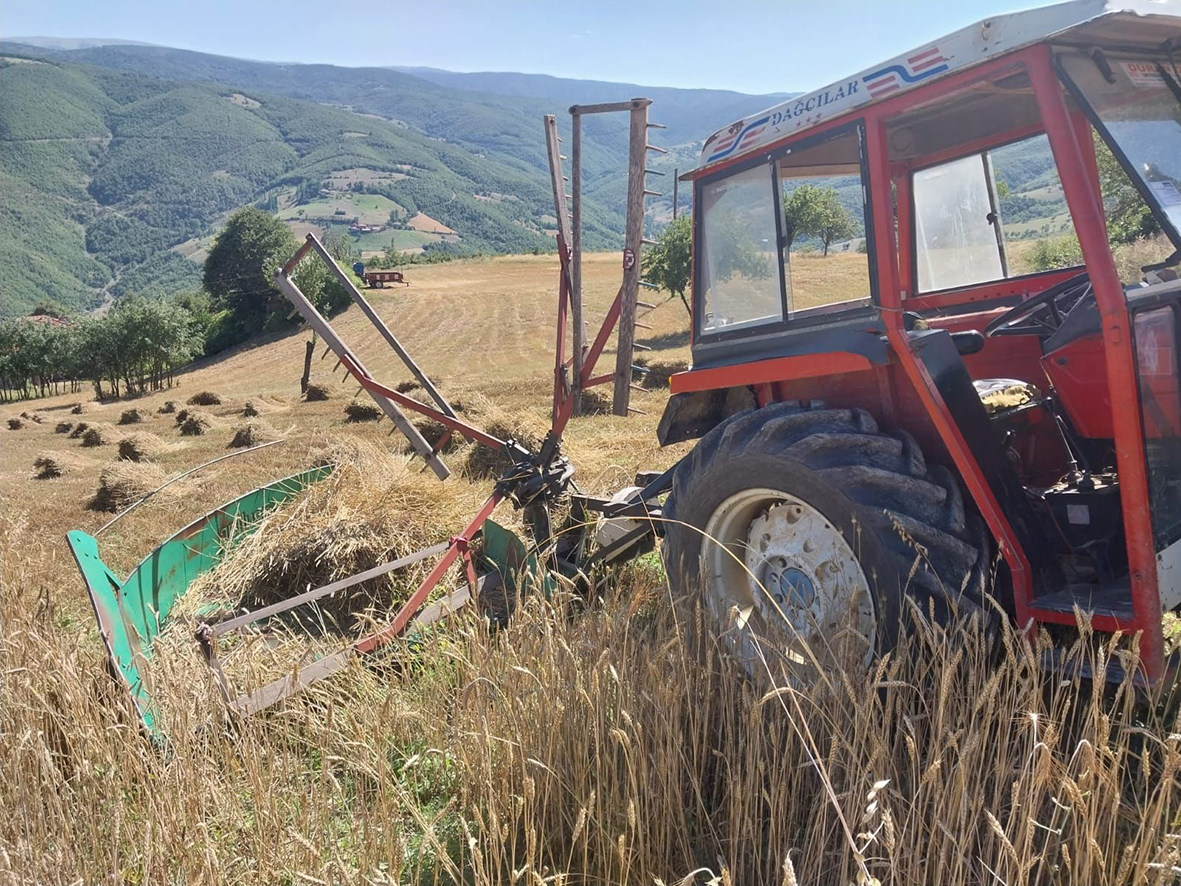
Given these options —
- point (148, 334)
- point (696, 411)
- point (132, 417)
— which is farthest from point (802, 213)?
point (148, 334)

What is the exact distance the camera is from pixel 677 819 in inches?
Answer: 89.7

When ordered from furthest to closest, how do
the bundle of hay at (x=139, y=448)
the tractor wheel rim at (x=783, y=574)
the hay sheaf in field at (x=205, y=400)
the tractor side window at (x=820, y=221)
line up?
the hay sheaf in field at (x=205, y=400) → the bundle of hay at (x=139, y=448) → the tractor side window at (x=820, y=221) → the tractor wheel rim at (x=783, y=574)

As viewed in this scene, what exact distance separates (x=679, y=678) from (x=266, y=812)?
118 cm

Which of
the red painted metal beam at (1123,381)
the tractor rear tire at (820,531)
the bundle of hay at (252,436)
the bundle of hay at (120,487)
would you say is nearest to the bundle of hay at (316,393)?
the bundle of hay at (252,436)

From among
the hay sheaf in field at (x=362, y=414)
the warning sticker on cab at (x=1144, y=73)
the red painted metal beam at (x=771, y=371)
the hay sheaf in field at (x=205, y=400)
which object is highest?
the warning sticker on cab at (x=1144, y=73)

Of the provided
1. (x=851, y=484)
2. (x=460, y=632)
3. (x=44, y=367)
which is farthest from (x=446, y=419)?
(x=44, y=367)

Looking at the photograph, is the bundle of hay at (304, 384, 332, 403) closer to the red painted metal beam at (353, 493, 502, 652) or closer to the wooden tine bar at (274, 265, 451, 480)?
the wooden tine bar at (274, 265, 451, 480)

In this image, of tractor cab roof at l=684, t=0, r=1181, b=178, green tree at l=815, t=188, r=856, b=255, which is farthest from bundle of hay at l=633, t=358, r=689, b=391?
tractor cab roof at l=684, t=0, r=1181, b=178

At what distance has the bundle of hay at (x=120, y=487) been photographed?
9.30 meters

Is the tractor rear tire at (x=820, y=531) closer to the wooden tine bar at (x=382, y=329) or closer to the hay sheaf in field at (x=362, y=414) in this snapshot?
the wooden tine bar at (x=382, y=329)

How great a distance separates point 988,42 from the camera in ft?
7.93

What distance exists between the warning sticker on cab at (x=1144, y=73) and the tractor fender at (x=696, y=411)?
1821 millimetres

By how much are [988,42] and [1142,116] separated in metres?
0.63

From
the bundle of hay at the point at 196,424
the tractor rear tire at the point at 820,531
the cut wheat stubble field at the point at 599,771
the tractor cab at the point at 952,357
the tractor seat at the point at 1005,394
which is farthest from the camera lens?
the bundle of hay at the point at 196,424
